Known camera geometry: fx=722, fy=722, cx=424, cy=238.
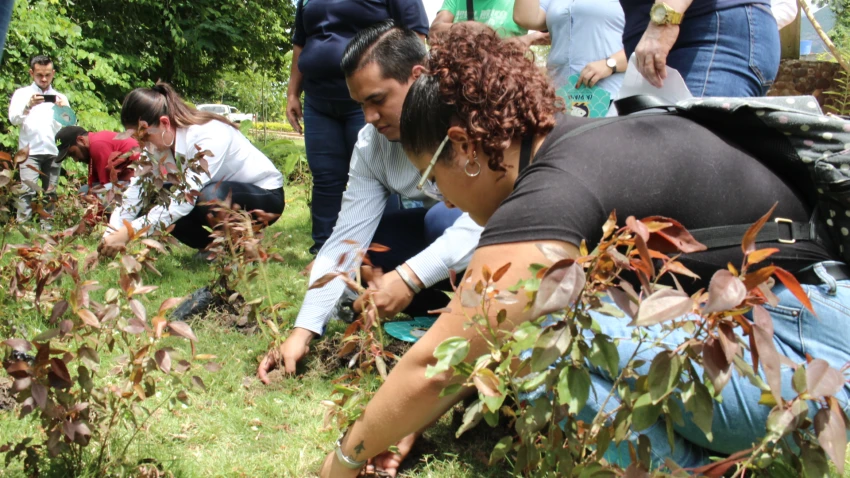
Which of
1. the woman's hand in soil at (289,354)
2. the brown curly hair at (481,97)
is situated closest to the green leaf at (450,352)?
the brown curly hair at (481,97)

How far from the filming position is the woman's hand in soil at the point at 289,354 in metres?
2.66

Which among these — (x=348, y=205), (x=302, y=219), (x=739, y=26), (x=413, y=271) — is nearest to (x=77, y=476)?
(x=413, y=271)

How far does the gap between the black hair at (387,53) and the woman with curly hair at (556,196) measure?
79 centimetres

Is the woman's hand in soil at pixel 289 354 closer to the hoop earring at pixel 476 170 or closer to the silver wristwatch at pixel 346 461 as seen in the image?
the silver wristwatch at pixel 346 461

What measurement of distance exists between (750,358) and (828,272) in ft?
0.83

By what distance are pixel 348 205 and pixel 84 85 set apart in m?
6.40

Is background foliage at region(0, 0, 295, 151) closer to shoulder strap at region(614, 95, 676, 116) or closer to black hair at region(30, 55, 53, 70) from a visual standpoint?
black hair at region(30, 55, 53, 70)

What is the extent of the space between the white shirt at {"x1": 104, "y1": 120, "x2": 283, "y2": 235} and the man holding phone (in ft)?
10.0

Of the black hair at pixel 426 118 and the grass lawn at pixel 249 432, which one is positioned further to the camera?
the grass lawn at pixel 249 432

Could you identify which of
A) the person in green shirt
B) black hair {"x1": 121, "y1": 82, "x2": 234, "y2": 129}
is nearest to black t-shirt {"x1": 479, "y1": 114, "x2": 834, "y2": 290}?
the person in green shirt

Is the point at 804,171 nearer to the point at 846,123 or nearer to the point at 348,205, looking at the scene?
the point at 846,123

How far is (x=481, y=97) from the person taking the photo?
1.65 m

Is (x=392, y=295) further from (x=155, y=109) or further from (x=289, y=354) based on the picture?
(x=155, y=109)

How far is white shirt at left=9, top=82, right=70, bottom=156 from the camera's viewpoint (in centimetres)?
667
